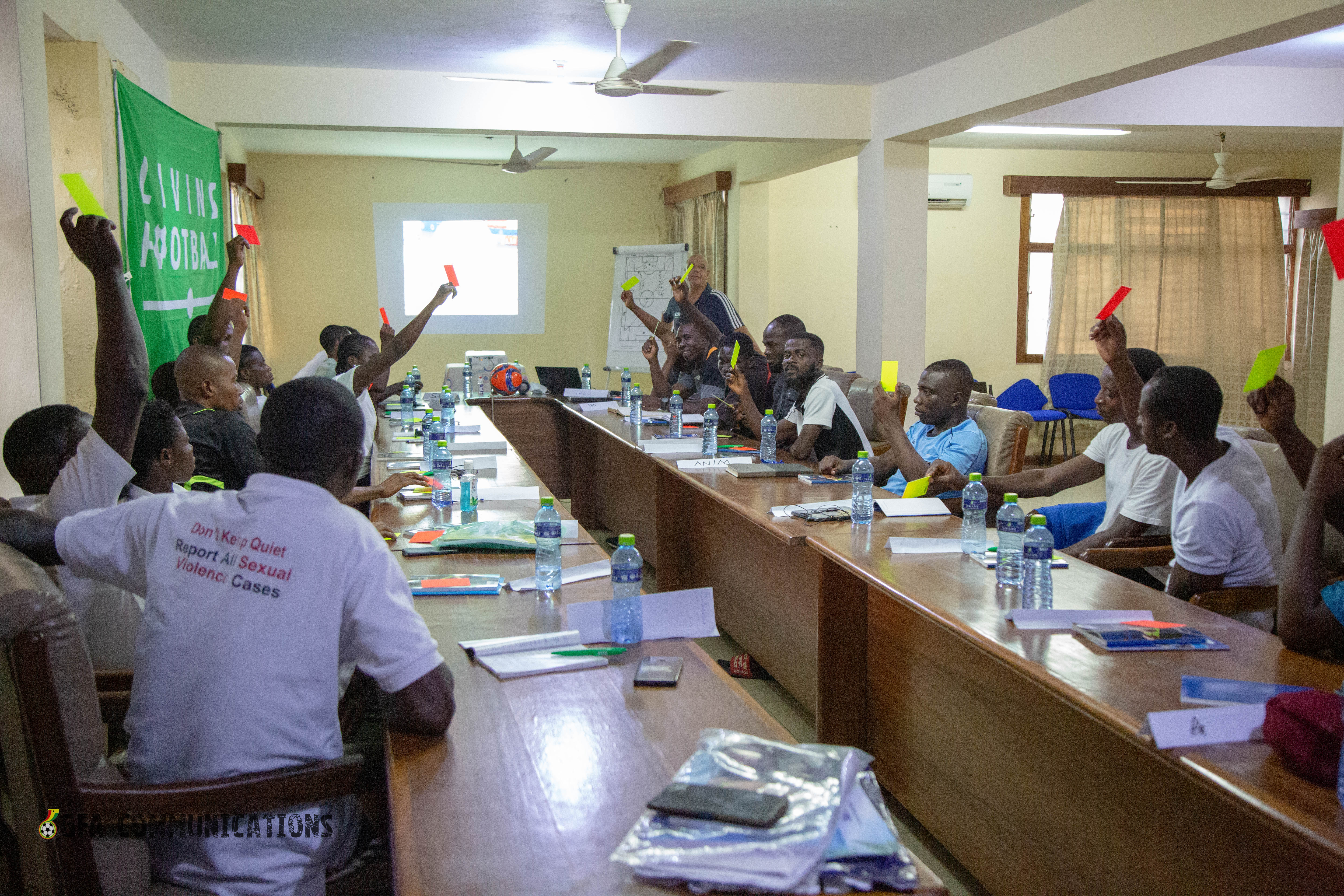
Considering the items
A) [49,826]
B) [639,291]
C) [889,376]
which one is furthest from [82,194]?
[639,291]

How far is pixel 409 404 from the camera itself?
6309mm

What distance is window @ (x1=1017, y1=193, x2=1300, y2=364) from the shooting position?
903 cm

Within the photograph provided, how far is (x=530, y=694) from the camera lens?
1.67m

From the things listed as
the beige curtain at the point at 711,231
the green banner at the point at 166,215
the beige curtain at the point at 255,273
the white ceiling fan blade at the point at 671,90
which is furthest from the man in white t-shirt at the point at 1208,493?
Answer: the beige curtain at the point at 255,273

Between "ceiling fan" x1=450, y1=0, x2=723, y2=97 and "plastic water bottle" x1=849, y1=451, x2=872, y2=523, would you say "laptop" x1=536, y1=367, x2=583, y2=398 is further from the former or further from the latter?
"plastic water bottle" x1=849, y1=451, x2=872, y2=523

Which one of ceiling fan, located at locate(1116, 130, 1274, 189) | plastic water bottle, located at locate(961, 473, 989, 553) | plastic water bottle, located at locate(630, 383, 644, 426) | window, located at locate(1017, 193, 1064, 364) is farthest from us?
window, located at locate(1017, 193, 1064, 364)

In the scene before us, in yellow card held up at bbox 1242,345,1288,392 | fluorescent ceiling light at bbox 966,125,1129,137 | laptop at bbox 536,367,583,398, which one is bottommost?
laptop at bbox 536,367,583,398

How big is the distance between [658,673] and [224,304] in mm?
2894

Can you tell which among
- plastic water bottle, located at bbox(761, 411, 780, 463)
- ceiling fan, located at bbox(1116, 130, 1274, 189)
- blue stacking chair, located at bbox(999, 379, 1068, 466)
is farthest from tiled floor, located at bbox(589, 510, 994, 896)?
ceiling fan, located at bbox(1116, 130, 1274, 189)

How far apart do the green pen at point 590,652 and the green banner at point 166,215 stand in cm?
274

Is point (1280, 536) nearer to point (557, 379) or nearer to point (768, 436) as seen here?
point (768, 436)

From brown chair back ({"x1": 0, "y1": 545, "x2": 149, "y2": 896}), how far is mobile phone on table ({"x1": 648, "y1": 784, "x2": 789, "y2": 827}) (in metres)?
0.77

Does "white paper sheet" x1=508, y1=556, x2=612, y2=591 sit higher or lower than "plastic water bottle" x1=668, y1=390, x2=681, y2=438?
lower

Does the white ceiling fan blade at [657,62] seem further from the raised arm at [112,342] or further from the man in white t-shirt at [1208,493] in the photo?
the raised arm at [112,342]
